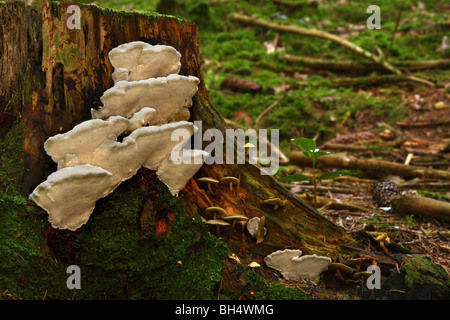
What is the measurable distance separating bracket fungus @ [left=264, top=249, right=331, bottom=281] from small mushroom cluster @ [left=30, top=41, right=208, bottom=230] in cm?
88

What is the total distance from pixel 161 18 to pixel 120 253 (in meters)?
1.71

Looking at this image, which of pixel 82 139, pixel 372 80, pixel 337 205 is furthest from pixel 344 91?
pixel 82 139

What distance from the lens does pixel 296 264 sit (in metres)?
2.86

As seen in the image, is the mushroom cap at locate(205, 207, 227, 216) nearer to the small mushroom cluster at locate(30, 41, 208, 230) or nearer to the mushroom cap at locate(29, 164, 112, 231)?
the small mushroom cluster at locate(30, 41, 208, 230)

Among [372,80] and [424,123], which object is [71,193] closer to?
[424,123]

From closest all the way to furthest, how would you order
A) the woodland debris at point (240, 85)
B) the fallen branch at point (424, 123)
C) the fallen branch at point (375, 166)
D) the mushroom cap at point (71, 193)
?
1. the mushroom cap at point (71, 193)
2. the fallen branch at point (375, 166)
3. the fallen branch at point (424, 123)
4. the woodland debris at point (240, 85)

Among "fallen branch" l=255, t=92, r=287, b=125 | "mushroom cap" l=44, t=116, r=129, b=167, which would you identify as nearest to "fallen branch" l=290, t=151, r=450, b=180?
"fallen branch" l=255, t=92, r=287, b=125

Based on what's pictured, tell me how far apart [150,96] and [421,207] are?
3457 millimetres

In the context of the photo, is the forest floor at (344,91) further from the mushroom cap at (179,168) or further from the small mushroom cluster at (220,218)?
the mushroom cap at (179,168)

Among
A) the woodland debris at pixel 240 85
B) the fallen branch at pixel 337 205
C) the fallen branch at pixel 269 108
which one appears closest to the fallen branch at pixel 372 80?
the fallen branch at pixel 269 108

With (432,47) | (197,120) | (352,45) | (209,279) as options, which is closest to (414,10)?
(432,47)

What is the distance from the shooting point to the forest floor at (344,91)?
18.1 feet

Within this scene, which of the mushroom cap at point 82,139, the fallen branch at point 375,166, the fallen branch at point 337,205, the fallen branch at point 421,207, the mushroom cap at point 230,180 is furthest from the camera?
the fallen branch at point 375,166
